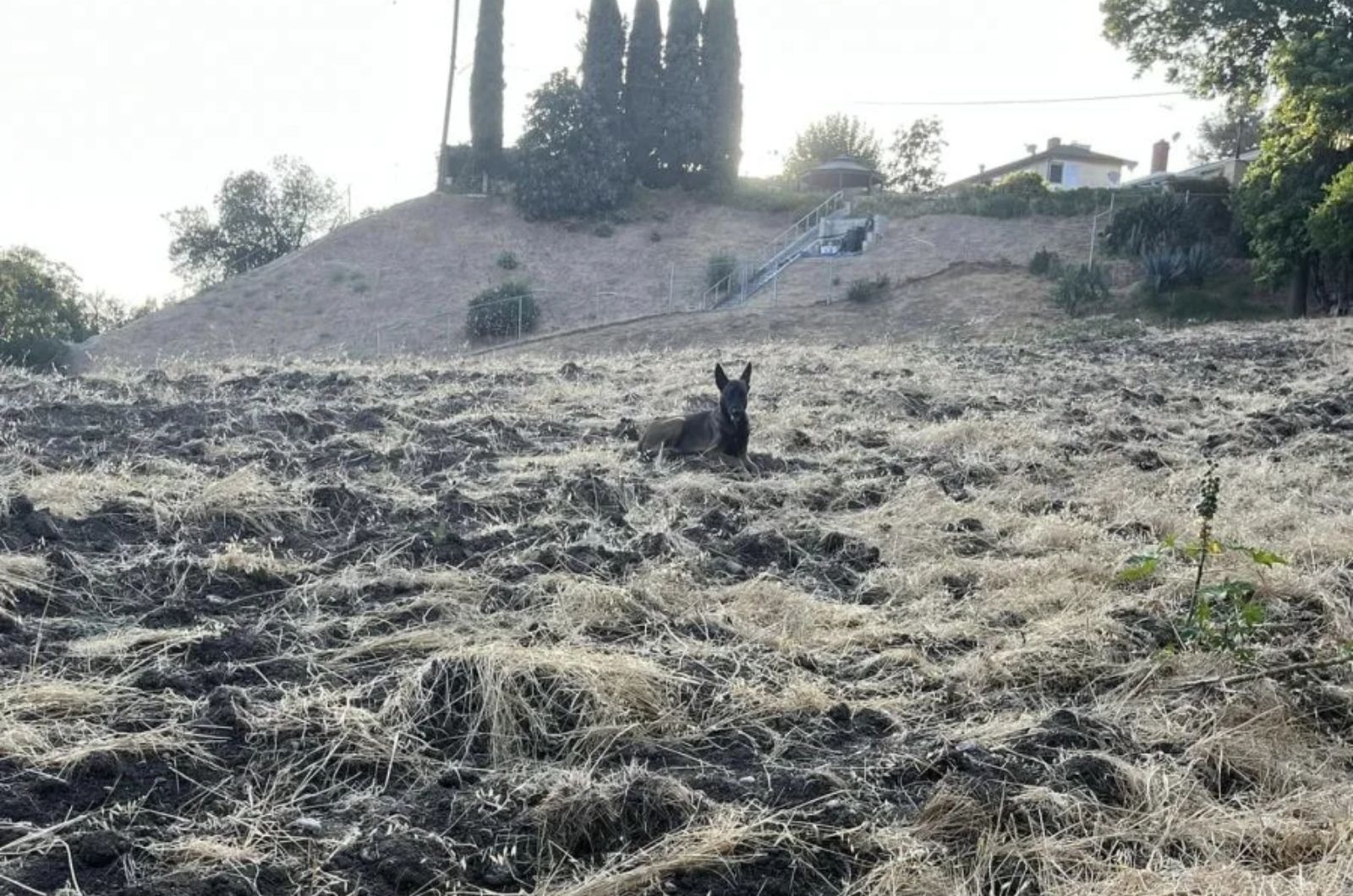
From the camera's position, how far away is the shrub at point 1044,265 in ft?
93.0

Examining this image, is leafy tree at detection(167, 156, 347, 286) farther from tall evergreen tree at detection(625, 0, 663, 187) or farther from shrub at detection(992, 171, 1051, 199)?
shrub at detection(992, 171, 1051, 199)

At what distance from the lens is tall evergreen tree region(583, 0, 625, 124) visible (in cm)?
4166

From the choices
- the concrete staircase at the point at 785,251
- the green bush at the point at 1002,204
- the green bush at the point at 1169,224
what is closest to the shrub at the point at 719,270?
the concrete staircase at the point at 785,251

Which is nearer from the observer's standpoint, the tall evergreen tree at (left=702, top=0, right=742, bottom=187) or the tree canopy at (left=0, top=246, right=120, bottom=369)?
the tree canopy at (left=0, top=246, right=120, bottom=369)

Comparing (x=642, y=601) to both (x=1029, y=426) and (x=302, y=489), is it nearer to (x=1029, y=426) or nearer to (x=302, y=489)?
(x=302, y=489)

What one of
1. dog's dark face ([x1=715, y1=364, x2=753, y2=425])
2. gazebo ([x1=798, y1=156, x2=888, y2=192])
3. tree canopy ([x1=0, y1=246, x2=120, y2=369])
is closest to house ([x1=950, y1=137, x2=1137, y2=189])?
gazebo ([x1=798, y1=156, x2=888, y2=192])

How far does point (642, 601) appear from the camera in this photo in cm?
474

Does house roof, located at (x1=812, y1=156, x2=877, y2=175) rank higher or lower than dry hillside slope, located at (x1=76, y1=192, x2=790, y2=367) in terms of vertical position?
higher

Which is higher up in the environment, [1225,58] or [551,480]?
[1225,58]

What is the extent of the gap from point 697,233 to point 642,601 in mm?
36125

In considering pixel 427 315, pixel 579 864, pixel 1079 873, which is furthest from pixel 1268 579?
pixel 427 315

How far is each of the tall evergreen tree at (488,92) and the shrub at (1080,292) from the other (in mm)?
24773

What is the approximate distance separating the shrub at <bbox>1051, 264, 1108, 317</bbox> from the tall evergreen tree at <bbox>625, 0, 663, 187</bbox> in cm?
2141

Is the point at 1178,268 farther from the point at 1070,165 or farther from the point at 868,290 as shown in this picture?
the point at 1070,165
